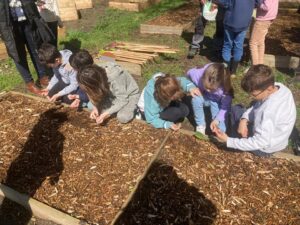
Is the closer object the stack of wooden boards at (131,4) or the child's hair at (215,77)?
the child's hair at (215,77)

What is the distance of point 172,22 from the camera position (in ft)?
28.8

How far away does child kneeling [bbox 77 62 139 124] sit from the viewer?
158 inches

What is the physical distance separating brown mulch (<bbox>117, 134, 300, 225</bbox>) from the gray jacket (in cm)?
94

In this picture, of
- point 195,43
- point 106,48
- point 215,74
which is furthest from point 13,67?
point 215,74

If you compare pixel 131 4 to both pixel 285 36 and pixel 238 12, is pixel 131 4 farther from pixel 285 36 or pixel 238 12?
pixel 238 12

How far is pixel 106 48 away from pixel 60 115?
2.88 metres

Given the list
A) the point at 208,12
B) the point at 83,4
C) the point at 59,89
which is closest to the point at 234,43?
the point at 208,12

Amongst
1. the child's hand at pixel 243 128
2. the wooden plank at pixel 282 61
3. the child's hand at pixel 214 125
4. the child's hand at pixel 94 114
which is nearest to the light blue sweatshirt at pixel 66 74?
the child's hand at pixel 94 114

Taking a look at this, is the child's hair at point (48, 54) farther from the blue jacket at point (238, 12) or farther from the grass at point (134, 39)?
the blue jacket at point (238, 12)

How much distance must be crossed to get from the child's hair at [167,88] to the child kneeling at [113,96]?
576 millimetres

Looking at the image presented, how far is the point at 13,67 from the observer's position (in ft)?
23.2

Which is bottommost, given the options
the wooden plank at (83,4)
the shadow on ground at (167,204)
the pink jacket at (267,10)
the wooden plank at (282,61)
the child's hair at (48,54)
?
the shadow on ground at (167,204)

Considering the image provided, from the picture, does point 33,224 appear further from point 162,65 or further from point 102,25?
point 102,25

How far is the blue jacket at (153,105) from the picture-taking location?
4169 mm
